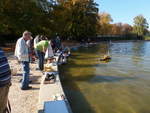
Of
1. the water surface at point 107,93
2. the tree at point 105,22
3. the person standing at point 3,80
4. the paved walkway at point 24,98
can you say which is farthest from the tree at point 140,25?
the person standing at point 3,80

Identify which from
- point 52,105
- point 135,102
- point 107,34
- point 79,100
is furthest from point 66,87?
point 107,34

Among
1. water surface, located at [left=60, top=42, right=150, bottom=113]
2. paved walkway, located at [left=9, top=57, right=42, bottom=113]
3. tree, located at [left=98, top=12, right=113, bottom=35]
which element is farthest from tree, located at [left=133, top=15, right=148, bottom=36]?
paved walkway, located at [left=9, top=57, right=42, bottom=113]

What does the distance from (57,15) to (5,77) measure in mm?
35738

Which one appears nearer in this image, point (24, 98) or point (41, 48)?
point (24, 98)

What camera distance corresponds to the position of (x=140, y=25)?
101938 millimetres

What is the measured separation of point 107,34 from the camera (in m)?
78.8

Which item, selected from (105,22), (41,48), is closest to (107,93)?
(41,48)

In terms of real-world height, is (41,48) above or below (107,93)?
above

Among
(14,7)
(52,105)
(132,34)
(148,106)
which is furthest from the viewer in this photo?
(132,34)

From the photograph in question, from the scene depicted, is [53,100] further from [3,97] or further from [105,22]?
[105,22]

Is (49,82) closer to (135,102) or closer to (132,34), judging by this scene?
(135,102)

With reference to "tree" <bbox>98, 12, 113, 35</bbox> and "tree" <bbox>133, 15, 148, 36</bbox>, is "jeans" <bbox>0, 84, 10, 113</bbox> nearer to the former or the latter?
"tree" <bbox>98, 12, 113, 35</bbox>

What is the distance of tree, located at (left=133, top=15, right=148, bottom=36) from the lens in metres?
100

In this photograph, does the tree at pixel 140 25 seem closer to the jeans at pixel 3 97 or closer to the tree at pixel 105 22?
the tree at pixel 105 22
